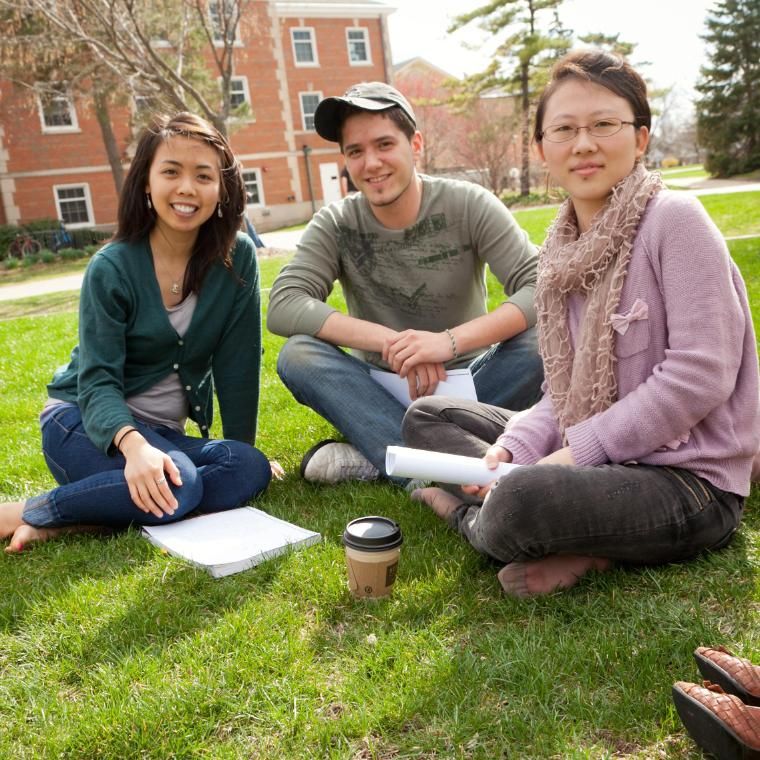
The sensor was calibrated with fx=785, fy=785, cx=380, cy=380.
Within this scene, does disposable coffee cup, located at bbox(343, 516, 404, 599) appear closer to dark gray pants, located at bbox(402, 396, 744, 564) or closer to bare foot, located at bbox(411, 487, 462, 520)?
dark gray pants, located at bbox(402, 396, 744, 564)

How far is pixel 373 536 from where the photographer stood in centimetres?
203

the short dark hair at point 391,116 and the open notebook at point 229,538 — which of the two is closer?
the open notebook at point 229,538

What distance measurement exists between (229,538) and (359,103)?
5.53ft

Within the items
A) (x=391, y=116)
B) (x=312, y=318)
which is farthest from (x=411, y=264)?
(x=391, y=116)

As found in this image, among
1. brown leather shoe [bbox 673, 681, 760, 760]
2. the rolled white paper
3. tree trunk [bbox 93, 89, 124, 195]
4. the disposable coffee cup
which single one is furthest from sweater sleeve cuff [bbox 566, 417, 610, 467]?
tree trunk [bbox 93, 89, 124, 195]

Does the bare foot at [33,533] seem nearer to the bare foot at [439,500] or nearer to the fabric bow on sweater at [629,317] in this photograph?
the bare foot at [439,500]

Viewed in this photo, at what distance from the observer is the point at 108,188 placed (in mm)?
26312

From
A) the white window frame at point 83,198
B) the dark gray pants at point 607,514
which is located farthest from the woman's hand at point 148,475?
the white window frame at point 83,198

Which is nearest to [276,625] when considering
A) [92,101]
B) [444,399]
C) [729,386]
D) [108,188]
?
[444,399]

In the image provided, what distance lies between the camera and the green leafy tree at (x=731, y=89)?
79.1 ft

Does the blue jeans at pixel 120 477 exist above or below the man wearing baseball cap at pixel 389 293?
below

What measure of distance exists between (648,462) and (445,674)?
778 millimetres

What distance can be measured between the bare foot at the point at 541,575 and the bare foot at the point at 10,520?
5.96ft

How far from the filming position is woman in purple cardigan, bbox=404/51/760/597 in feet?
6.42
